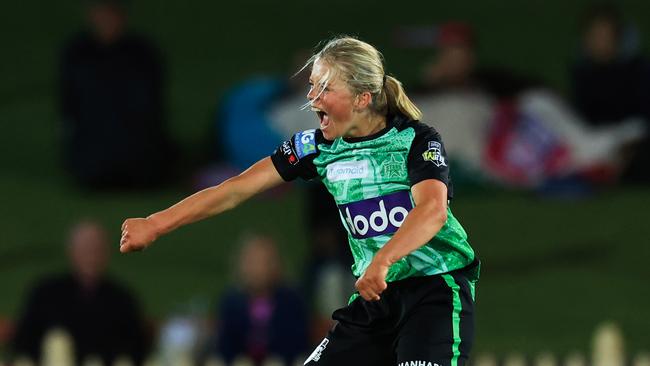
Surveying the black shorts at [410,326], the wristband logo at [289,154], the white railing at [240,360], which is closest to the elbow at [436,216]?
the black shorts at [410,326]

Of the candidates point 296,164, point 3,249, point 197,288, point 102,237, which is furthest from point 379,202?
point 3,249

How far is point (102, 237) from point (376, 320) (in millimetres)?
3861

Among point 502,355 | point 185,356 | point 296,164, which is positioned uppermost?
point 296,164

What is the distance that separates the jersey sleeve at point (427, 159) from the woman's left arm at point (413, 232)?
33 mm

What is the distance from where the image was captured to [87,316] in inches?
336

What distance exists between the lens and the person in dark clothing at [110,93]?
394 inches

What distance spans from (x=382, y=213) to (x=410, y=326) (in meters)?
0.35

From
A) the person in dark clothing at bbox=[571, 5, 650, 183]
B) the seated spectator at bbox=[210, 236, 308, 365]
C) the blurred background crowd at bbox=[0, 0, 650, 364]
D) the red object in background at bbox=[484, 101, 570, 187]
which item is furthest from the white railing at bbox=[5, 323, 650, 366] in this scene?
the person in dark clothing at bbox=[571, 5, 650, 183]

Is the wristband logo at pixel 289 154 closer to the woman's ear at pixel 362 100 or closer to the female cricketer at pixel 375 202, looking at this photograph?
the female cricketer at pixel 375 202

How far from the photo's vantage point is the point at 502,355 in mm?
9164

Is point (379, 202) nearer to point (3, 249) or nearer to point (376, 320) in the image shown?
point (376, 320)

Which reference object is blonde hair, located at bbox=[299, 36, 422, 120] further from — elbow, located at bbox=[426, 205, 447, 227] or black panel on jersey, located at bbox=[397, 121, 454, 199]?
elbow, located at bbox=[426, 205, 447, 227]

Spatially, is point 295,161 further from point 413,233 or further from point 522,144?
point 522,144

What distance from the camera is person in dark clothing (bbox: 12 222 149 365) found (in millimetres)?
8523
